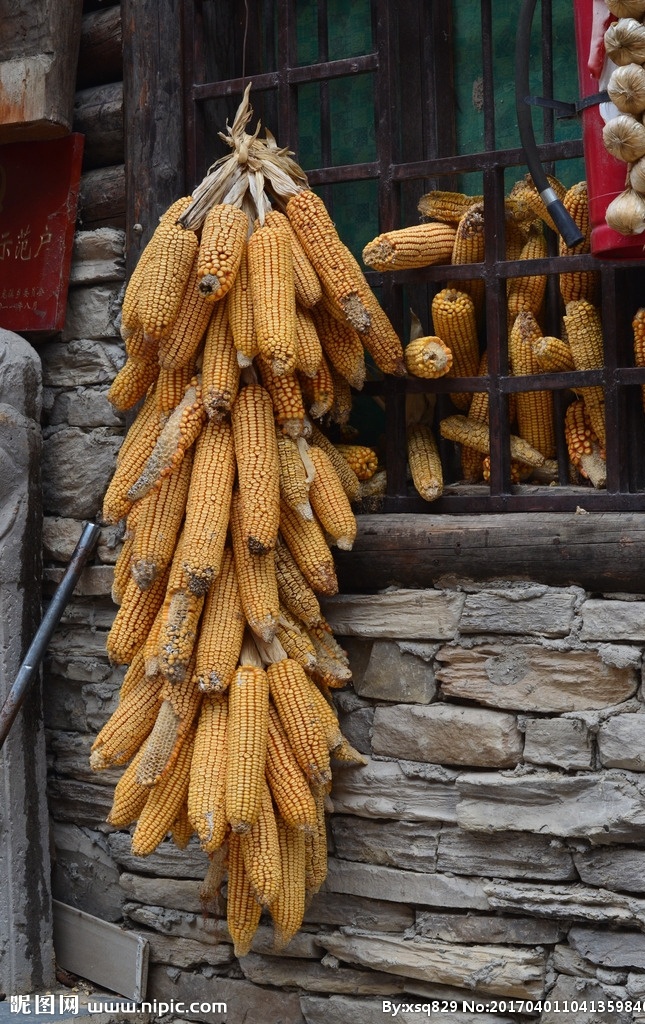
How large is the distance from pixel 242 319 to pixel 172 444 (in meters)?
0.38

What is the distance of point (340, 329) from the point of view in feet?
10.2

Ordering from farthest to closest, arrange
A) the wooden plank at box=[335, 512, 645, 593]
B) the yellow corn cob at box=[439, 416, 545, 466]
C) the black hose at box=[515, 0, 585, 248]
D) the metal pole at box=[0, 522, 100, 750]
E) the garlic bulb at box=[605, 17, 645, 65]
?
the metal pole at box=[0, 522, 100, 750]
the yellow corn cob at box=[439, 416, 545, 466]
the wooden plank at box=[335, 512, 645, 593]
the black hose at box=[515, 0, 585, 248]
the garlic bulb at box=[605, 17, 645, 65]

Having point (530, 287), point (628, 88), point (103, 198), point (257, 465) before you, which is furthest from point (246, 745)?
point (103, 198)

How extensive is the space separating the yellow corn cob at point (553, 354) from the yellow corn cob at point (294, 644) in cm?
103

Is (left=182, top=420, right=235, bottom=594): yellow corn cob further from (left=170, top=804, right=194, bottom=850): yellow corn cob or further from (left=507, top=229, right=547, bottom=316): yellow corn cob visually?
(left=507, top=229, right=547, bottom=316): yellow corn cob

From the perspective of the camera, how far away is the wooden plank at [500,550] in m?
2.91

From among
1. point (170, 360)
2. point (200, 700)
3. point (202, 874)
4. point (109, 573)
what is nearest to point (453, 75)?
point (170, 360)

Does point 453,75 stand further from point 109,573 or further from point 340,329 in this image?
point 109,573

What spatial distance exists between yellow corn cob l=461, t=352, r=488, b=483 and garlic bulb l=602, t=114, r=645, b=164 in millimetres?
846

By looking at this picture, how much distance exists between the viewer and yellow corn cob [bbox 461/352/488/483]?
3.27 meters

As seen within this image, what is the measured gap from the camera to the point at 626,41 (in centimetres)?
245

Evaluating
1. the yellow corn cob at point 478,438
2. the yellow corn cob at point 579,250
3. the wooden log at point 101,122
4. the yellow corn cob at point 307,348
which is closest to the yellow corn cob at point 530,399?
the yellow corn cob at point 478,438

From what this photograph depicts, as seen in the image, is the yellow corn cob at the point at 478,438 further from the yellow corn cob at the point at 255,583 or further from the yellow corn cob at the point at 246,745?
the yellow corn cob at the point at 246,745

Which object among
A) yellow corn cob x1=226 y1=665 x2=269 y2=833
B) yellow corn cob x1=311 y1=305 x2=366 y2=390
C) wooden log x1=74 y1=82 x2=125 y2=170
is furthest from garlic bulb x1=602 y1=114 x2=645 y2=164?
wooden log x1=74 y1=82 x2=125 y2=170
